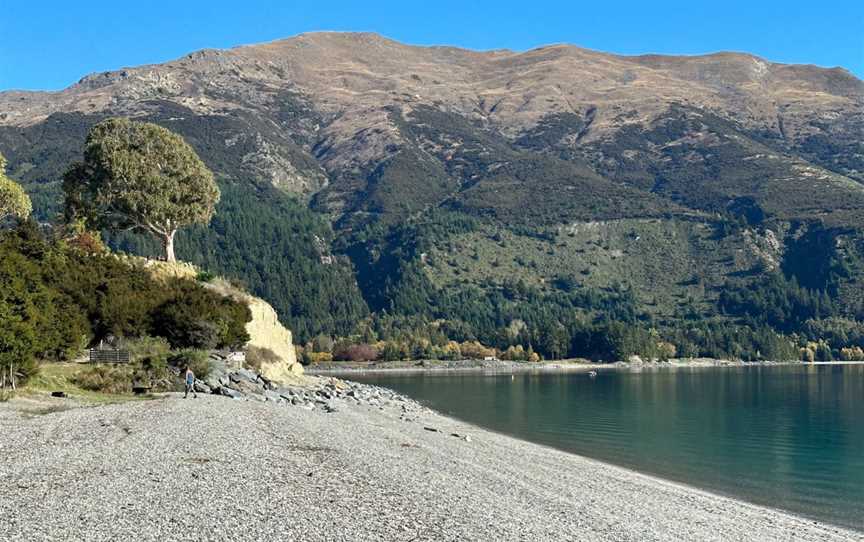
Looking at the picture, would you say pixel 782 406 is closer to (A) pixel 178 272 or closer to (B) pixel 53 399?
(A) pixel 178 272

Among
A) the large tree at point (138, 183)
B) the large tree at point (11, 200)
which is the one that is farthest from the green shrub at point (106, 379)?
the large tree at point (11, 200)

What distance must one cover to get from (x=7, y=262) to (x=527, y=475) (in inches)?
1343

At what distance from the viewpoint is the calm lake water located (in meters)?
41.6

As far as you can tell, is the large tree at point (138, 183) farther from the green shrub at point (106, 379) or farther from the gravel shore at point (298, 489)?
the gravel shore at point (298, 489)

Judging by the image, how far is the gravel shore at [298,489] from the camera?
63.9 ft

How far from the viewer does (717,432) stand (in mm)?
67562

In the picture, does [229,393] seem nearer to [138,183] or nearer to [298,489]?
[298,489]

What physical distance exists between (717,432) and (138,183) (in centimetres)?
5322

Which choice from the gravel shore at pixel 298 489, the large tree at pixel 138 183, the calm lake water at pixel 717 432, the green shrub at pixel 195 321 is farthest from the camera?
the large tree at pixel 138 183

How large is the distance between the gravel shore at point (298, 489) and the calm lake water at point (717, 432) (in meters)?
5.11

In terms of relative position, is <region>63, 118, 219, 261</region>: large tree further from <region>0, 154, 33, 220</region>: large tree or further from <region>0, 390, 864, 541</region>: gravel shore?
<region>0, 390, 864, 541</region>: gravel shore

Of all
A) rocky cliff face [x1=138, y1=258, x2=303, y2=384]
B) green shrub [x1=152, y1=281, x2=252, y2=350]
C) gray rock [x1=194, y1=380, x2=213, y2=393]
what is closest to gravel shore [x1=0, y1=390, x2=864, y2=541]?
gray rock [x1=194, y1=380, x2=213, y2=393]

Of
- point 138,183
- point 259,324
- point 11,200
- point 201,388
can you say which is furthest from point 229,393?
point 11,200

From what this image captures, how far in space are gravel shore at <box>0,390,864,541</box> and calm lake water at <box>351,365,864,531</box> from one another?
5.11 meters
